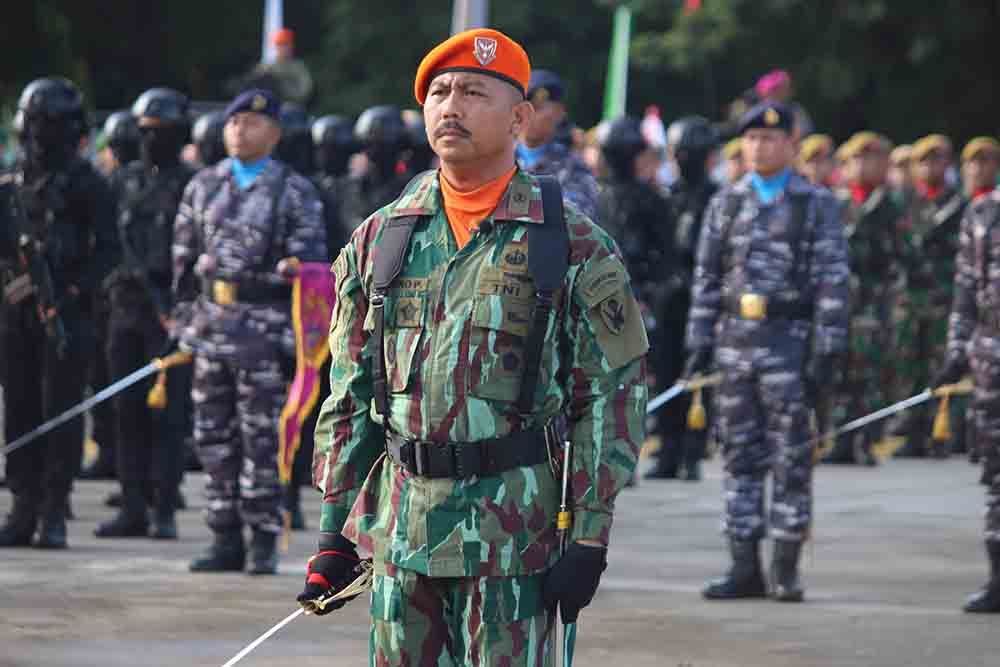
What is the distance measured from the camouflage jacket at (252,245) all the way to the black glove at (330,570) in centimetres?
529

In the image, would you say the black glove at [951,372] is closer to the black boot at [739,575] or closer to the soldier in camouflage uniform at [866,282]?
the black boot at [739,575]

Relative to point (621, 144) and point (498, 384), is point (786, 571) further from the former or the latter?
point (621, 144)

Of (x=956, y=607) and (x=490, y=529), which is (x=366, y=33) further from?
(x=490, y=529)

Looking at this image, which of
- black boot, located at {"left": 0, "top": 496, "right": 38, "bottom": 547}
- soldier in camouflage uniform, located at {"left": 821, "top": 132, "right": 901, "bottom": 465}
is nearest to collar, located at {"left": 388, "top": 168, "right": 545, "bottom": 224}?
black boot, located at {"left": 0, "top": 496, "right": 38, "bottom": 547}

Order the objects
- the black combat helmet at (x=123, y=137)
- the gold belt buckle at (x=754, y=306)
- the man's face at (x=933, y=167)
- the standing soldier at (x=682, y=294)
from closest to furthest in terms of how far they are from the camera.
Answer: the gold belt buckle at (x=754, y=306) < the black combat helmet at (x=123, y=137) < the standing soldier at (x=682, y=294) < the man's face at (x=933, y=167)

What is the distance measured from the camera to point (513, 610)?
5.57 m

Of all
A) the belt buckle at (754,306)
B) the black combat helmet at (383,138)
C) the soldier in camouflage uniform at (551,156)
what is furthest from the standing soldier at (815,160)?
the belt buckle at (754,306)

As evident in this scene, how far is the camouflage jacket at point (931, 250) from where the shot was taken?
18.3 metres

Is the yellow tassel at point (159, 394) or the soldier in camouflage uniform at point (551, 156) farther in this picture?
the soldier in camouflage uniform at point (551, 156)

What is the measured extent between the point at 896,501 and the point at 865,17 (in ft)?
76.9

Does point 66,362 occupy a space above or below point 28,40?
below

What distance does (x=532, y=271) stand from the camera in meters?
5.56

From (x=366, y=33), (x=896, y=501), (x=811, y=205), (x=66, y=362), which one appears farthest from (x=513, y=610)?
(x=366, y=33)

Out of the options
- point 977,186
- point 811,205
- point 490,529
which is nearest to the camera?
point 490,529
